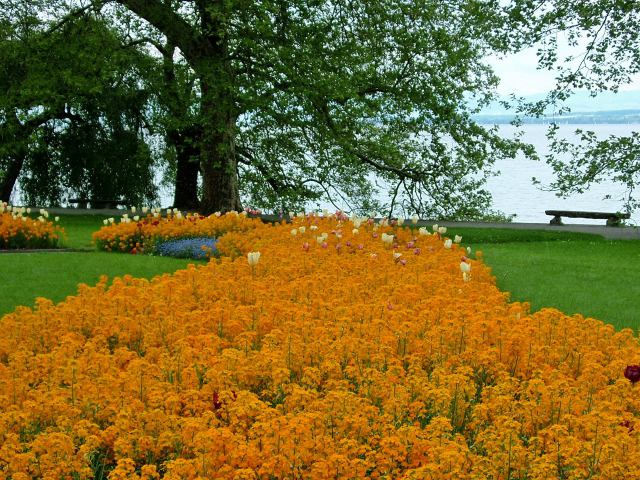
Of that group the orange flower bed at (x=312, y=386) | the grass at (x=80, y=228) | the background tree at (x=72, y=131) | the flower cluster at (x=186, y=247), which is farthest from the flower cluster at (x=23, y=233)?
the orange flower bed at (x=312, y=386)

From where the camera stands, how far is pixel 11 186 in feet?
84.4

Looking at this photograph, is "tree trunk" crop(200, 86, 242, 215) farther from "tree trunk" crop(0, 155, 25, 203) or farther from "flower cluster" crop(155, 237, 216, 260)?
"tree trunk" crop(0, 155, 25, 203)

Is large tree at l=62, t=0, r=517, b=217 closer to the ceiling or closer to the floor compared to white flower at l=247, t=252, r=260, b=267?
closer to the ceiling

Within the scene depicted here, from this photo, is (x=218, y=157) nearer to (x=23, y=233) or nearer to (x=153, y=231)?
(x=153, y=231)

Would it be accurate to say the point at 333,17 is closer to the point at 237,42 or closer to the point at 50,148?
the point at 237,42

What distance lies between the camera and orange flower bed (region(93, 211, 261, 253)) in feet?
54.2

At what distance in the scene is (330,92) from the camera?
1845 cm

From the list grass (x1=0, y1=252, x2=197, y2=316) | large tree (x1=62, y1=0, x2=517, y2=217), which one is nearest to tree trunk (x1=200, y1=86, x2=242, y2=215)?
large tree (x1=62, y1=0, x2=517, y2=217)

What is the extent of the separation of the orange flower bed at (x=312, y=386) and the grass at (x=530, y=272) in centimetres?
221

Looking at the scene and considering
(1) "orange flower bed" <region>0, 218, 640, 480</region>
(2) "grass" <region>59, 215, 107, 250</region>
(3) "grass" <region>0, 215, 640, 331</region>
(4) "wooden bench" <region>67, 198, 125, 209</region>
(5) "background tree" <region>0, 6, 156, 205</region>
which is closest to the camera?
(1) "orange flower bed" <region>0, 218, 640, 480</region>

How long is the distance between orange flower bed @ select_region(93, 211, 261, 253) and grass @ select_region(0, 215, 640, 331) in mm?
909

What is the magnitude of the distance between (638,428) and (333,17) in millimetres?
16721

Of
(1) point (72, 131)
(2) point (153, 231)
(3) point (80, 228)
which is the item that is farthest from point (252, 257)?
(1) point (72, 131)

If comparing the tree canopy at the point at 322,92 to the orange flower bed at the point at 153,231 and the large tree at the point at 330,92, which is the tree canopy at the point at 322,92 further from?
→ the orange flower bed at the point at 153,231
